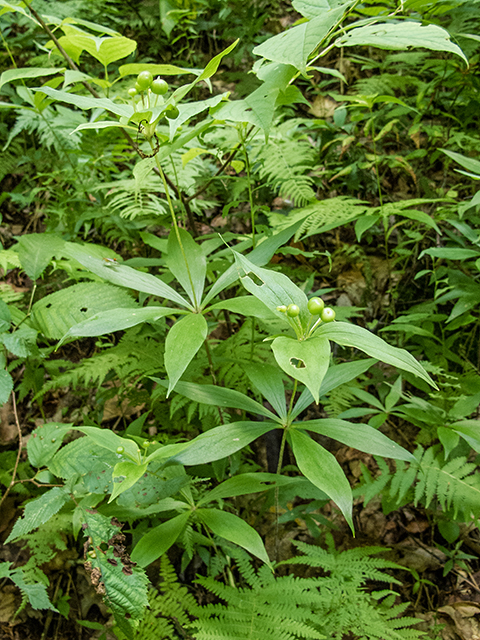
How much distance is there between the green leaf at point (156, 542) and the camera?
3.80 feet

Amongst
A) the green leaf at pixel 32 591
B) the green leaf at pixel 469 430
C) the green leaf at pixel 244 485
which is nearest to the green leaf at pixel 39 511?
the green leaf at pixel 32 591

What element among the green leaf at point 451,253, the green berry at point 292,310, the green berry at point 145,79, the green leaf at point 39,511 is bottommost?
the green leaf at point 39,511

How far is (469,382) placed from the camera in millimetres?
1976

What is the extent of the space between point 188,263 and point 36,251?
0.75 meters

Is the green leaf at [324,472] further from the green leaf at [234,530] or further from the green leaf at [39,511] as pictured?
the green leaf at [39,511]

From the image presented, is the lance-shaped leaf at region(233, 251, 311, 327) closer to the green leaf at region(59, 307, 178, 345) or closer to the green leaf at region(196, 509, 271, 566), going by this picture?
the green leaf at region(59, 307, 178, 345)

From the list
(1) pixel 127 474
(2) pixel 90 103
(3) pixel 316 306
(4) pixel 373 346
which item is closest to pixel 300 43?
(2) pixel 90 103

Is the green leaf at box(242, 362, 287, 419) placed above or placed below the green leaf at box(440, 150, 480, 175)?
below

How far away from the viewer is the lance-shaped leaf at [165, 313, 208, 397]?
958 mm

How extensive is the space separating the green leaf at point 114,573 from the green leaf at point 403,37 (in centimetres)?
146

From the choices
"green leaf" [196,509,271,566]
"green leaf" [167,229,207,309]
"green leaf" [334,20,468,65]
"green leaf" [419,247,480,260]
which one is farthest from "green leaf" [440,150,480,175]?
"green leaf" [196,509,271,566]

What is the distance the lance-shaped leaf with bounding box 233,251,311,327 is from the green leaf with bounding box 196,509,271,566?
653 mm

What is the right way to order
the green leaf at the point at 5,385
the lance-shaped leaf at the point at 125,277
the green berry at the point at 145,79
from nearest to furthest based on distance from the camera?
the green berry at the point at 145,79
the lance-shaped leaf at the point at 125,277
the green leaf at the point at 5,385

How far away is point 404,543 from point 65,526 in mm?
1662
